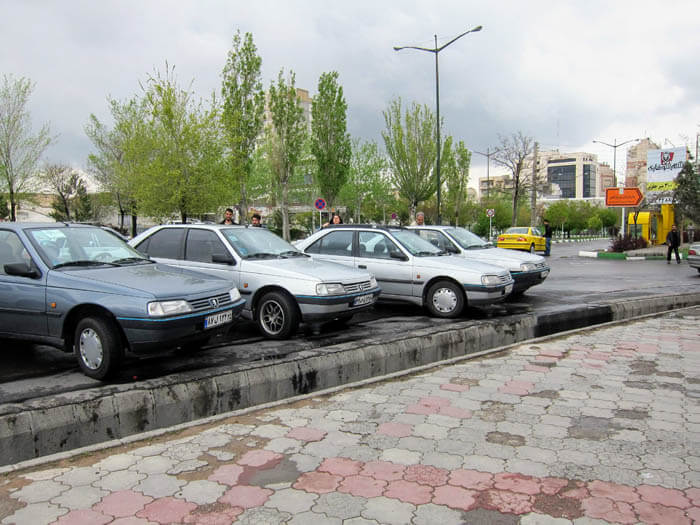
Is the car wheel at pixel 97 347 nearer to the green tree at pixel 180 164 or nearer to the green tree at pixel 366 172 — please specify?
the green tree at pixel 180 164

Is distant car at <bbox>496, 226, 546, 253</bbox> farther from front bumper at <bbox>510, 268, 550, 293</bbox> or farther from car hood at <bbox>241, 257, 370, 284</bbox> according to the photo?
car hood at <bbox>241, 257, 370, 284</bbox>

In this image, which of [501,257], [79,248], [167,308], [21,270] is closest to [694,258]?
[501,257]

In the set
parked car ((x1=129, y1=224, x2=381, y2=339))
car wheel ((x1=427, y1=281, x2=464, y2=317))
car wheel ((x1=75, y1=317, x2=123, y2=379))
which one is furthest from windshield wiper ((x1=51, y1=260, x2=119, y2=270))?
car wheel ((x1=427, y1=281, x2=464, y2=317))

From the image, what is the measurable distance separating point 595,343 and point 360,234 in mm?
4155

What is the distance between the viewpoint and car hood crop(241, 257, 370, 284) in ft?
24.0

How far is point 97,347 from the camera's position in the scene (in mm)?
5133

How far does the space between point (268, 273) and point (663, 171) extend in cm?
3886

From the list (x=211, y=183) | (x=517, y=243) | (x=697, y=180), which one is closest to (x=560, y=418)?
(x=211, y=183)

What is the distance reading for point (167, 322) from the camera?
5.09 metres

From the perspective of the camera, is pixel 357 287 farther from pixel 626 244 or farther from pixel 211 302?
pixel 626 244

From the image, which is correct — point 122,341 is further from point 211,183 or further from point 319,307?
point 211,183

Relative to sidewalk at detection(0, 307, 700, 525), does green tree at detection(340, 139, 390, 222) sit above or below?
above

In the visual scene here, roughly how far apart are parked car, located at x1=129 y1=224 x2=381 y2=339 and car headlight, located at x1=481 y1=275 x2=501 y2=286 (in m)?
1.88

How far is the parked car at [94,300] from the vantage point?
509 centimetres
